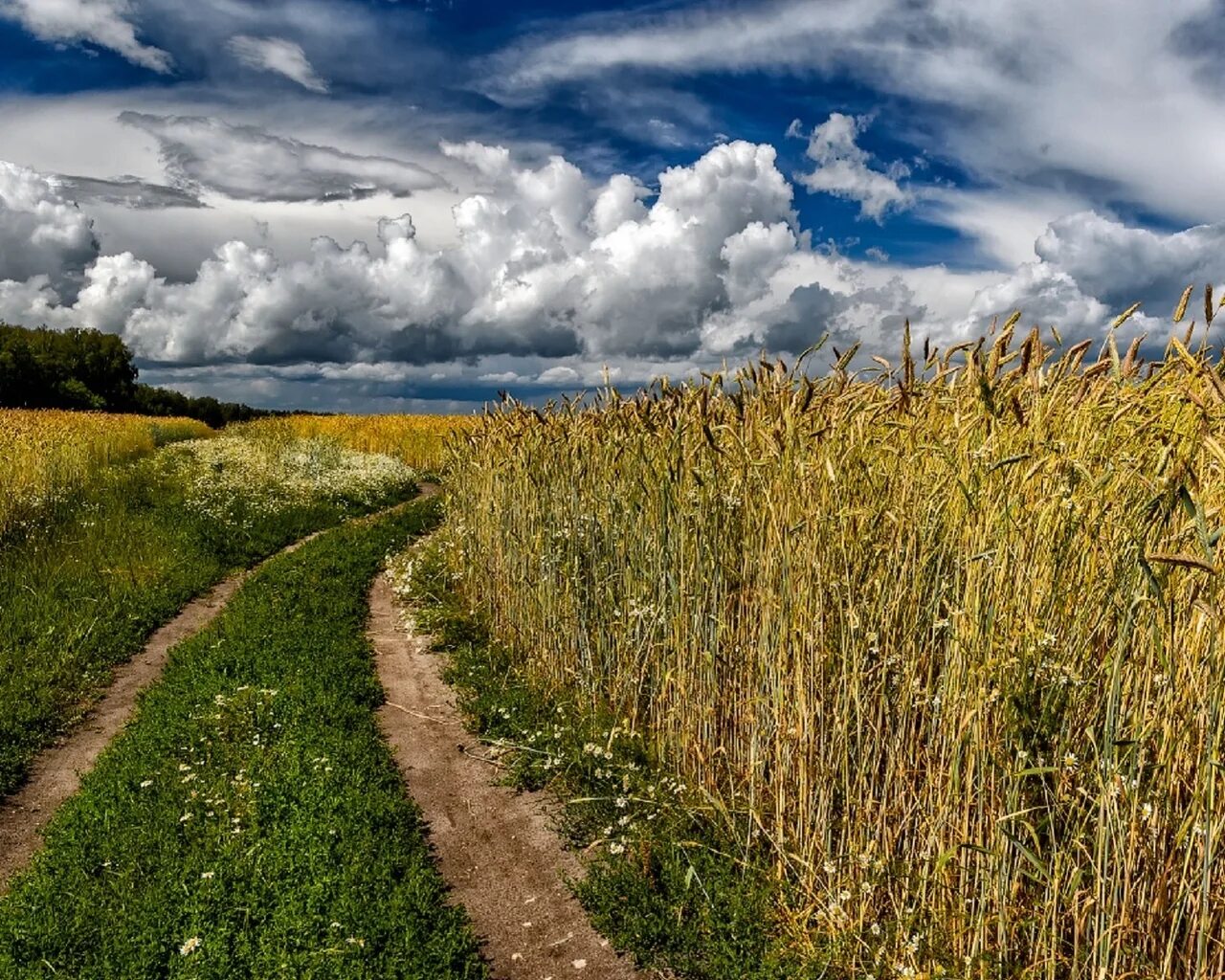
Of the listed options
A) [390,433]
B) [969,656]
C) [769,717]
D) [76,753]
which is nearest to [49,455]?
[76,753]

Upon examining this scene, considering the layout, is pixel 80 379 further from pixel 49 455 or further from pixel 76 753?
pixel 76 753

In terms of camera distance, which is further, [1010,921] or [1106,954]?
[1010,921]

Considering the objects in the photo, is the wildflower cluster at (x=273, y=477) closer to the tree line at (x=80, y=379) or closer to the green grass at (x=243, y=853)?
the green grass at (x=243, y=853)

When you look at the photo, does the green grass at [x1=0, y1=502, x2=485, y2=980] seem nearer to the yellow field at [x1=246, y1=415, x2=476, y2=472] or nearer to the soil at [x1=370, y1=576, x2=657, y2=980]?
the soil at [x1=370, y1=576, x2=657, y2=980]

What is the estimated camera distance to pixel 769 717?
4297mm

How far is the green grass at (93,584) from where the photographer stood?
24.1ft

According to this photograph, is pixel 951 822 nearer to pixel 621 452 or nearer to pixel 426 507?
pixel 621 452

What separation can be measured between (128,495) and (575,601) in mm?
11720

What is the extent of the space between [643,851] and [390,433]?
25.5 meters

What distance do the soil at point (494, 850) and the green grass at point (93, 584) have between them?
281cm

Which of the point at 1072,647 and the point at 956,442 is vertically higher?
the point at 956,442

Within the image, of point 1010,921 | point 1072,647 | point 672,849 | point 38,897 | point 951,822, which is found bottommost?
point 38,897

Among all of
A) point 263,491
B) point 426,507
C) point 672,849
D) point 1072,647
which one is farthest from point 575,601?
point 263,491

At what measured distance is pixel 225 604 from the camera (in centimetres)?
1016
